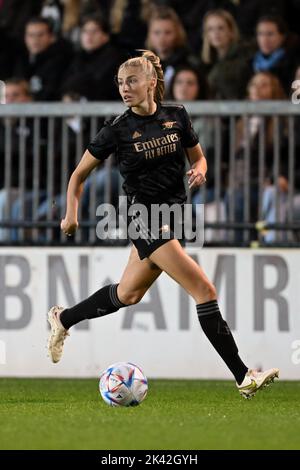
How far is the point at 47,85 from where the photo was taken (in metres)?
14.7

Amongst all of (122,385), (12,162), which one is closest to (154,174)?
(122,385)

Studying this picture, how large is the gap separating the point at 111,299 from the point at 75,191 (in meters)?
0.91

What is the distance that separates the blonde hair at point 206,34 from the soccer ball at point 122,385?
588 cm

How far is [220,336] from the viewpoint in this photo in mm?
9047

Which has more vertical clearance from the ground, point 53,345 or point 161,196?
point 161,196

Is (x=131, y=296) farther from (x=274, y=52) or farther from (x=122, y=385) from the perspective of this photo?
(x=274, y=52)

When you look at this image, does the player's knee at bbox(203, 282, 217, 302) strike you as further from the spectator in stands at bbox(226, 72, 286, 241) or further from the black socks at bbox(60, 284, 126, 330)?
the spectator in stands at bbox(226, 72, 286, 241)

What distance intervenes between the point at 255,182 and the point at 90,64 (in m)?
2.96

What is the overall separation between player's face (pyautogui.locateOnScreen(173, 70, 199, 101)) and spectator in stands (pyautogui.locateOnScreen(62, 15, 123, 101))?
3.80 ft

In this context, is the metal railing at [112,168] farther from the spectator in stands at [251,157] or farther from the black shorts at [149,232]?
the black shorts at [149,232]
